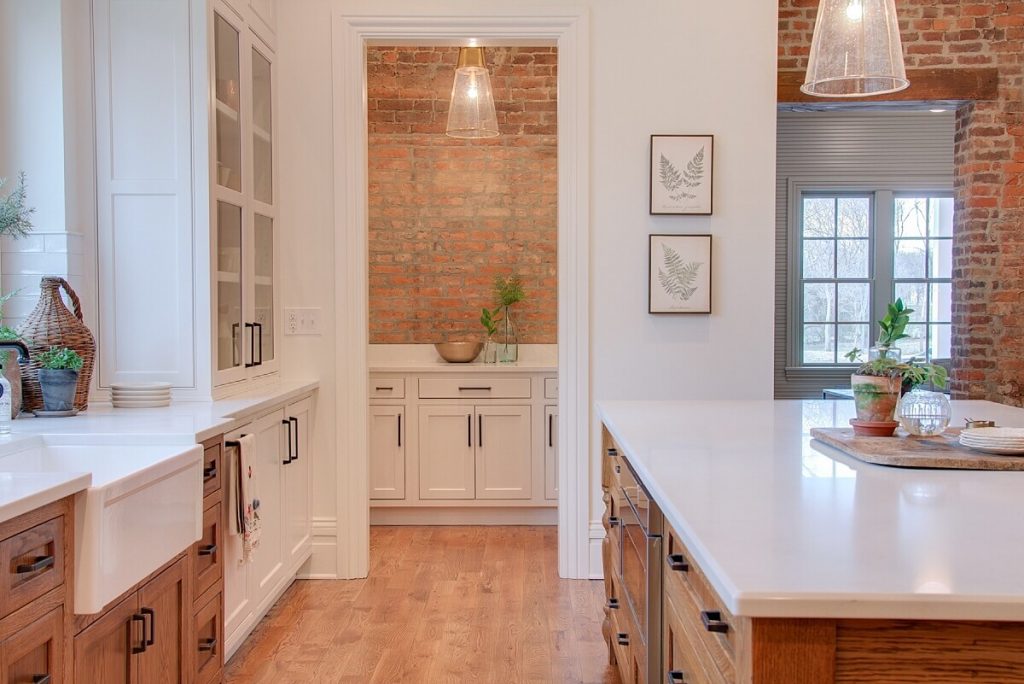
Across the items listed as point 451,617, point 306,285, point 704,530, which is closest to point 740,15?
point 306,285

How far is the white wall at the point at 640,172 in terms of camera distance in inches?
156

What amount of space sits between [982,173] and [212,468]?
15.3ft

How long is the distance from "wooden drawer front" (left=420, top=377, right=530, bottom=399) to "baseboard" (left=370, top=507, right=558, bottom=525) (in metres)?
0.67

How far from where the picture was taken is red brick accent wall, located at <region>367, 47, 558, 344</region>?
5.39 meters

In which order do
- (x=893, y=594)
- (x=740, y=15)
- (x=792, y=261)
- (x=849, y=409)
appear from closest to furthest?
1. (x=893, y=594)
2. (x=849, y=409)
3. (x=740, y=15)
4. (x=792, y=261)

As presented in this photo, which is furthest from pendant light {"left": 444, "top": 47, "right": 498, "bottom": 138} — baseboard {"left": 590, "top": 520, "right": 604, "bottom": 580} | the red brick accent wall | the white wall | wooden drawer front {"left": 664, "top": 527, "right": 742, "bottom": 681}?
wooden drawer front {"left": 664, "top": 527, "right": 742, "bottom": 681}

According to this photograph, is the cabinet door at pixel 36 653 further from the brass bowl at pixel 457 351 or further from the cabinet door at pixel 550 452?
the brass bowl at pixel 457 351

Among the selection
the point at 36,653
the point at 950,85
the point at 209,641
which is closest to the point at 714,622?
the point at 36,653

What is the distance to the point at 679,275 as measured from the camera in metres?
3.99

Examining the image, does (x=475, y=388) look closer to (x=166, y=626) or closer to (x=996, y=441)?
(x=166, y=626)

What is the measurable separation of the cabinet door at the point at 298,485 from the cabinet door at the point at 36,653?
1.86 meters

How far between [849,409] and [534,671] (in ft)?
4.51

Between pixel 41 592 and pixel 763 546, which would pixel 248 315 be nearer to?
pixel 41 592

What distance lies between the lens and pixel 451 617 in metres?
3.48
